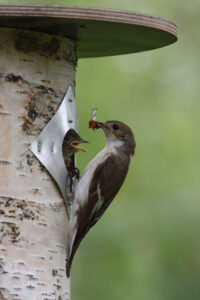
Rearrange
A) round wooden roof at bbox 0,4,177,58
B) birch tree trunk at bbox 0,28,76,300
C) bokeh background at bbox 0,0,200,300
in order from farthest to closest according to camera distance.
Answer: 1. bokeh background at bbox 0,0,200,300
2. birch tree trunk at bbox 0,28,76,300
3. round wooden roof at bbox 0,4,177,58

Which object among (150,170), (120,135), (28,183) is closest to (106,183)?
(120,135)

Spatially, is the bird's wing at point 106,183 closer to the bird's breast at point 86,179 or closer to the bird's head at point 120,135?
the bird's breast at point 86,179

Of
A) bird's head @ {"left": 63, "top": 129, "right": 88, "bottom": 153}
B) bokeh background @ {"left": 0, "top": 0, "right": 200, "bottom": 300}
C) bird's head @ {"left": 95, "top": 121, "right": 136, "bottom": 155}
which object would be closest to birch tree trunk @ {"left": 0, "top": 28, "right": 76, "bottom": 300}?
bird's head @ {"left": 63, "top": 129, "right": 88, "bottom": 153}

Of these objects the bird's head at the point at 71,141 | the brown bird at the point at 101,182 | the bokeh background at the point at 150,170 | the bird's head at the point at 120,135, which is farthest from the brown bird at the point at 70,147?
the bokeh background at the point at 150,170

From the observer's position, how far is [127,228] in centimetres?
980

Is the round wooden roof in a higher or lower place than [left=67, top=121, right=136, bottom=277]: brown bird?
higher

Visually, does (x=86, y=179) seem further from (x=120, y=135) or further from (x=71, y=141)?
(x=120, y=135)

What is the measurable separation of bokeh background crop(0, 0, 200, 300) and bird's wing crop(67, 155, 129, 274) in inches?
86.0

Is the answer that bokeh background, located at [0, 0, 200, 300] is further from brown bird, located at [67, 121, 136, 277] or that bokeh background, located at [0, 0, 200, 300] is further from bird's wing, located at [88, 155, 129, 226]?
bird's wing, located at [88, 155, 129, 226]

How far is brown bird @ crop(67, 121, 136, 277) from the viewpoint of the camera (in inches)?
247

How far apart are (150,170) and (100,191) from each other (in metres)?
3.93

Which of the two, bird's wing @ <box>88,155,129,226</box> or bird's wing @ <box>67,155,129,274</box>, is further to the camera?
bird's wing @ <box>88,155,129,226</box>

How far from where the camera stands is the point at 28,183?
19.5 feet

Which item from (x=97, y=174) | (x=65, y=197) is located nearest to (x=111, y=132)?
(x=97, y=174)
